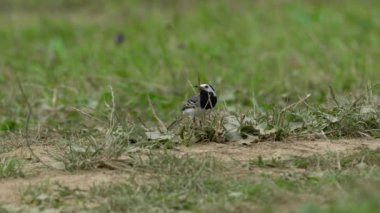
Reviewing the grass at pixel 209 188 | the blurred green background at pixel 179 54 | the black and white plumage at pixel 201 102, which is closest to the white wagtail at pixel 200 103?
the black and white plumage at pixel 201 102

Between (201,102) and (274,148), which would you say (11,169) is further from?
(274,148)

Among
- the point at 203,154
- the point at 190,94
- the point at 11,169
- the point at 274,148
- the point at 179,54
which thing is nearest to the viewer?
the point at 11,169

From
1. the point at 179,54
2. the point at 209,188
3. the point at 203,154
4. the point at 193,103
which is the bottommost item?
the point at 209,188

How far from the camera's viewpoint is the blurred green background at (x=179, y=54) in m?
7.50

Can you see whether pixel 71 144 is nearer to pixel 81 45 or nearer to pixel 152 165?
pixel 152 165

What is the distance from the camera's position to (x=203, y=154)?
473cm

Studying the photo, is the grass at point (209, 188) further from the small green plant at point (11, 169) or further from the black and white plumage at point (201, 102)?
the black and white plumage at point (201, 102)

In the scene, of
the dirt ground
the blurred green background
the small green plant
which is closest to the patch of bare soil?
the dirt ground

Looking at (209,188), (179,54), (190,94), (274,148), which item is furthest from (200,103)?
(179,54)

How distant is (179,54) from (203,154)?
4.38 meters

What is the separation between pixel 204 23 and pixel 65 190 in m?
6.92

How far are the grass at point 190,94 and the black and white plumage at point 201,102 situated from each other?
8cm

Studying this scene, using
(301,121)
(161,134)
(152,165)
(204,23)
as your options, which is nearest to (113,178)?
(152,165)

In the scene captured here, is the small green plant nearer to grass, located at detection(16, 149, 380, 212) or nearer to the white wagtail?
grass, located at detection(16, 149, 380, 212)
